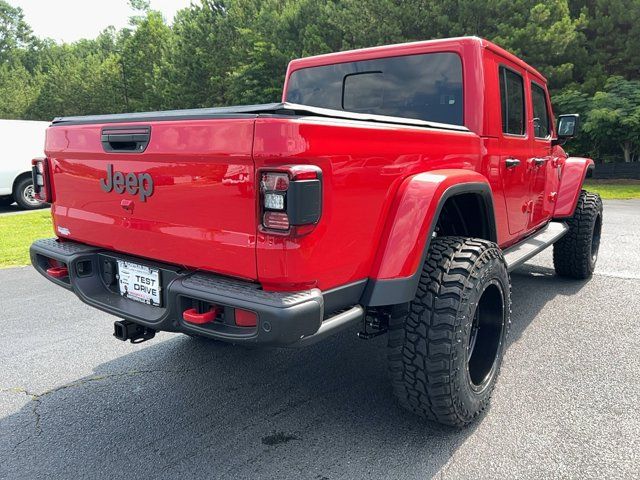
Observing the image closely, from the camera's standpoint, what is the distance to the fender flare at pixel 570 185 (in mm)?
4770

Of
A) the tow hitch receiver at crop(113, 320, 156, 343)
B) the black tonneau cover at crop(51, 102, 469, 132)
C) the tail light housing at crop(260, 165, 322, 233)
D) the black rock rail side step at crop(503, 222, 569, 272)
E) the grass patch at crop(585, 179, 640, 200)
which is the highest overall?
the black tonneau cover at crop(51, 102, 469, 132)

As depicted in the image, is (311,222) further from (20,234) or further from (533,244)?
(20,234)

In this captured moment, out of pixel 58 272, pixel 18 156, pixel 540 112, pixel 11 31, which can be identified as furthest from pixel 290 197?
pixel 11 31

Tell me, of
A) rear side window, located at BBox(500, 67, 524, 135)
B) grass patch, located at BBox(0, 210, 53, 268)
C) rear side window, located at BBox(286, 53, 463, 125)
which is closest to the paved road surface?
grass patch, located at BBox(0, 210, 53, 268)

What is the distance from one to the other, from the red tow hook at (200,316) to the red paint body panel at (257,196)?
6.5 inches

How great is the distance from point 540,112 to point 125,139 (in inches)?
146

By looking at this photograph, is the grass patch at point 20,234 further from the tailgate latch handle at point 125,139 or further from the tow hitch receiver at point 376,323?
the tow hitch receiver at point 376,323

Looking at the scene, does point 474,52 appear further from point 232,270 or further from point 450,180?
point 232,270

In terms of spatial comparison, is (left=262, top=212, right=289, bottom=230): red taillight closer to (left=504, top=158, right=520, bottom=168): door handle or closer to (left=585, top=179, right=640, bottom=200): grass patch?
(left=504, top=158, right=520, bottom=168): door handle

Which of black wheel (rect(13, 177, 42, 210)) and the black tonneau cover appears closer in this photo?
the black tonneau cover

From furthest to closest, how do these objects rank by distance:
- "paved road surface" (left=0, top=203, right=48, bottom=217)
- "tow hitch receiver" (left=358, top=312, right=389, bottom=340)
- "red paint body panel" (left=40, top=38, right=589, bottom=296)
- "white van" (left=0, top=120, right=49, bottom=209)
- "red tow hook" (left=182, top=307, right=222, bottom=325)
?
"white van" (left=0, top=120, right=49, bottom=209) < "paved road surface" (left=0, top=203, right=48, bottom=217) < "tow hitch receiver" (left=358, top=312, right=389, bottom=340) < "red tow hook" (left=182, top=307, right=222, bottom=325) < "red paint body panel" (left=40, top=38, right=589, bottom=296)

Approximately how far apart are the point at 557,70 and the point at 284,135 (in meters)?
20.2

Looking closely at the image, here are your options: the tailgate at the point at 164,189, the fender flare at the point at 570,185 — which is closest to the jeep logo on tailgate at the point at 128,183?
the tailgate at the point at 164,189

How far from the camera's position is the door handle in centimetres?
340
